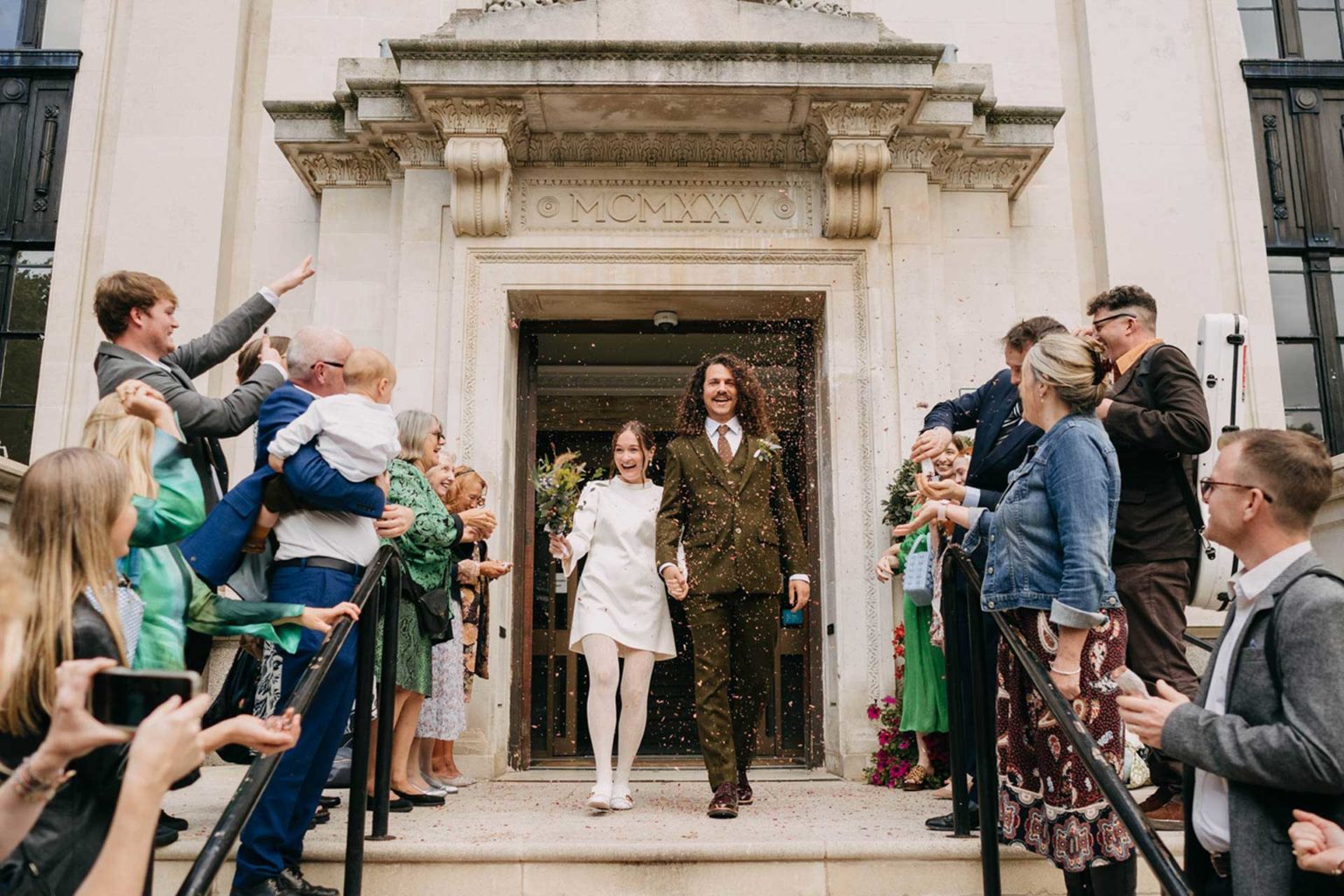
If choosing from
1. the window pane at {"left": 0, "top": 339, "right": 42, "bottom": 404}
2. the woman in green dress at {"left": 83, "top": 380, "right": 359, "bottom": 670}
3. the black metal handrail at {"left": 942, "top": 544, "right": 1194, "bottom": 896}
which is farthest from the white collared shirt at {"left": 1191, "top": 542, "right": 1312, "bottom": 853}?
the window pane at {"left": 0, "top": 339, "right": 42, "bottom": 404}

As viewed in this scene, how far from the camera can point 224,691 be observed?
4855mm

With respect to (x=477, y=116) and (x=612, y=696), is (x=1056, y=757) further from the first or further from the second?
(x=477, y=116)

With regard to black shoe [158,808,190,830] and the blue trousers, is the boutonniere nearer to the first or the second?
the blue trousers

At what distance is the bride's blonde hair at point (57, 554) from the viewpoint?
2.25 m

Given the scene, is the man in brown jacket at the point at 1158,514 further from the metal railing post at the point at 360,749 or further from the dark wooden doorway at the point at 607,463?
the dark wooden doorway at the point at 607,463

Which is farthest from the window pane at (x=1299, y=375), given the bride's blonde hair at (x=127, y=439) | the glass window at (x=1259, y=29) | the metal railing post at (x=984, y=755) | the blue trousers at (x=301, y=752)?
the bride's blonde hair at (x=127, y=439)

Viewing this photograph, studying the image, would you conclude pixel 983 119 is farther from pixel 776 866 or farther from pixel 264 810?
pixel 264 810

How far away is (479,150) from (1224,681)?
603 centimetres

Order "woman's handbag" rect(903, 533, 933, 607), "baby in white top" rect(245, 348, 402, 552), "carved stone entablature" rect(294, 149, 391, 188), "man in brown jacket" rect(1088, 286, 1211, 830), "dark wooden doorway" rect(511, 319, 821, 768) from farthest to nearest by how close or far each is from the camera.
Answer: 1. "dark wooden doorway" rect(511, 319, 821, 768)
2. "carved stone entablature" rect(294, 149, 391, 188)
3. "woman's handbag" rect(903, 533, 933, 607)
4. "man in brown jacket" rect(1088, 286, 1211, 830)
5. "baby in white top" rect(245, 348, 402, 552)

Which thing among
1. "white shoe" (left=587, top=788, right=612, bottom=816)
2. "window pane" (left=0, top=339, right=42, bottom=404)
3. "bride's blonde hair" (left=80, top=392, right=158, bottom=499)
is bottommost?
"white shoe" (left=587, top=788, right=612, bottom=816)

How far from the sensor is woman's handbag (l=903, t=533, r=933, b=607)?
6301mm

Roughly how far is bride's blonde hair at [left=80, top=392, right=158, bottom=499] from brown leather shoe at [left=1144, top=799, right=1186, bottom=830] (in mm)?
3953

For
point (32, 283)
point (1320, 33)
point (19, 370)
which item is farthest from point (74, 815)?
point (1320, 33)

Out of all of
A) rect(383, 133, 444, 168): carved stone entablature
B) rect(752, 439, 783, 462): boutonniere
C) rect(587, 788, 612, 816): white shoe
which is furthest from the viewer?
rect(383, 133, 444, 168): carved stone entablature
